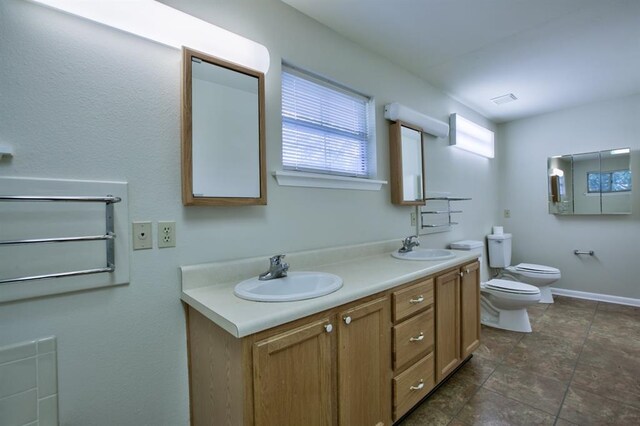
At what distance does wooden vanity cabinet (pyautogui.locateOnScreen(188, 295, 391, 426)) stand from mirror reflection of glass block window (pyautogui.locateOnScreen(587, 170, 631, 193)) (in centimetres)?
363

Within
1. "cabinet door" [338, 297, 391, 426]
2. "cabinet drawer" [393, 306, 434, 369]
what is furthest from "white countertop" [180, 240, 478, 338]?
"cabinet drawer" [393, 306, 434, 369]

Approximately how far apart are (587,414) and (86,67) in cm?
295

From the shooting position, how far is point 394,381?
4.64ft

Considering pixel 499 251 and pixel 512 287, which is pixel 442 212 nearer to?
pixel 512 287

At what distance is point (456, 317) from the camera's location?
1902 millimetres

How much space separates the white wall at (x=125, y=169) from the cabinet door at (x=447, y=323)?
94 centimetres

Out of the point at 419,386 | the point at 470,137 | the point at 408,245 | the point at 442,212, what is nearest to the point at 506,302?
the point at 442,212

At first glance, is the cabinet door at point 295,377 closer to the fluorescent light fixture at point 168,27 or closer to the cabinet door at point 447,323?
the cabinet door at point 447,323

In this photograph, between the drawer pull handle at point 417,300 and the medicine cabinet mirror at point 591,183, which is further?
the medicine cabinet mirror at point 591,183

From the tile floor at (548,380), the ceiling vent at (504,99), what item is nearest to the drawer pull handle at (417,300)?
the tile floor at (548,380)

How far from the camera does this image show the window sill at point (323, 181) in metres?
1.61

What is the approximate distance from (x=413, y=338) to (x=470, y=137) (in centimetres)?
258

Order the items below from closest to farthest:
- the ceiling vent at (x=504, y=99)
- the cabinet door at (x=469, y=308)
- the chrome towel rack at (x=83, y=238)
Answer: the chrome towel rack at (x=83, y=238) → the cabinet door at (x=469, y=308) → the ceiling vent at (x=504, y=99)

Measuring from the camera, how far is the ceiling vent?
3.07 m
